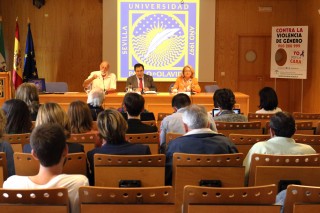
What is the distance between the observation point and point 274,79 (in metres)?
11.5

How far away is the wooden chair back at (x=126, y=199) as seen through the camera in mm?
2414

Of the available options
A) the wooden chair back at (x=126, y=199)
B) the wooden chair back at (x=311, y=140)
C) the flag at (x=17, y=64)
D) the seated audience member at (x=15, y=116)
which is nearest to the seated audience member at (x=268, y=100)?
the wooden chair back at (x=311, y=140)

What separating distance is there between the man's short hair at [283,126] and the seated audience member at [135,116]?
1375mm

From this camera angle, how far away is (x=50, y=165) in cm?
257

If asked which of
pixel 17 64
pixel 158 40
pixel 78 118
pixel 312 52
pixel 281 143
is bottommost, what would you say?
pixel 281 143

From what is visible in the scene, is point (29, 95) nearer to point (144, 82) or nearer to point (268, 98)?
point (268, 98)

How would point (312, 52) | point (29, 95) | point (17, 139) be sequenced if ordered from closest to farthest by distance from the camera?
point (17, 139) → point (29, 95) → point (312, 52)

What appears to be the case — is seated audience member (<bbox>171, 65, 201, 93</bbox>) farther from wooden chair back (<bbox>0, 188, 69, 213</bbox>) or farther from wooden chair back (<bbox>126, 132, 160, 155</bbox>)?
wooden chair back (<bbox>0, 188, 69, 213</bbox>)

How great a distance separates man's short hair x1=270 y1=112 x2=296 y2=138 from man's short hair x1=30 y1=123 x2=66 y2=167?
6.04ft

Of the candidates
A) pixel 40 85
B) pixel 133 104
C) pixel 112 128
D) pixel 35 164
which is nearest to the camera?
pixel 35 164

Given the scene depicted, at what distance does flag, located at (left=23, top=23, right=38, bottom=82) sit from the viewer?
10.2 meters

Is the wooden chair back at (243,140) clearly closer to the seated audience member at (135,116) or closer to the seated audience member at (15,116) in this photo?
the seated audience member at (135,116)

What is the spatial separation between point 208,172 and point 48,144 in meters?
1.18

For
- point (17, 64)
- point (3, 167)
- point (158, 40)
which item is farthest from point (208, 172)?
point (158, 40)
